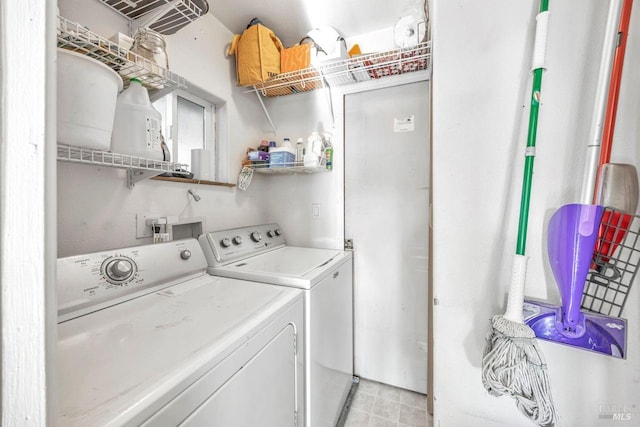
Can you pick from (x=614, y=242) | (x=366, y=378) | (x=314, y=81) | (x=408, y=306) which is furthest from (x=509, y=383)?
(x=314, y=81)

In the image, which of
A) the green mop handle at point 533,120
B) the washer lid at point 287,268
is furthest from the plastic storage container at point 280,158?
the green mop handle at point 533,120

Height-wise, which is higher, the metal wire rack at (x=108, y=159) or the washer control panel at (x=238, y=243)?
the metal wire rack at (x=108, y=159)

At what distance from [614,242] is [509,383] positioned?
21.0 inches

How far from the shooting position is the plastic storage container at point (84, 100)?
0.69 meters

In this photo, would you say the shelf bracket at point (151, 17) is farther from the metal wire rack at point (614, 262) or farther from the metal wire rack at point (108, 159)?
the metal wire rack at point (614, 262)

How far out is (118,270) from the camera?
959 millimetres

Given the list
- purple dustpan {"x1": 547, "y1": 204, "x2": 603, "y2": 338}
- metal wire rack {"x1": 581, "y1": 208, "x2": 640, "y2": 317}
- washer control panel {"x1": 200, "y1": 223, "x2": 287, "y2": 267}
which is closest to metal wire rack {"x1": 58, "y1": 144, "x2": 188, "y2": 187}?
washer control panel {"x1": 200, "y1": 223, "x2": 287, "y2": 267}

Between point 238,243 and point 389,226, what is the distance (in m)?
1.15

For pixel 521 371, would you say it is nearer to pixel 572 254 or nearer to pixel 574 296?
pixel 574 296

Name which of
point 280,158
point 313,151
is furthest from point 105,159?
point 313,151

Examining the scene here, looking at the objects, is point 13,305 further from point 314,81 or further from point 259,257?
point 314,81

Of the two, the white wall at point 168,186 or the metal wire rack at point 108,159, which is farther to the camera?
the white wall at point 168,186

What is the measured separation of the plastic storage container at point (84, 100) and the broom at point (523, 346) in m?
1.37

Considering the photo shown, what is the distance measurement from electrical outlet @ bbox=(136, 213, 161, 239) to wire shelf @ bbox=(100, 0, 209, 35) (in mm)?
982
